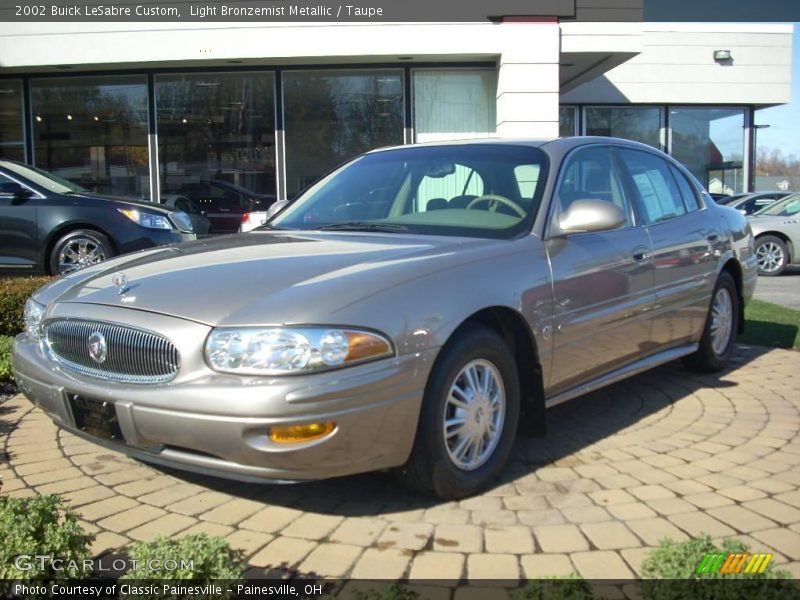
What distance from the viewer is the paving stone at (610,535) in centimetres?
296

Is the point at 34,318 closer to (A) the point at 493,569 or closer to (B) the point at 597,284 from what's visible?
(A) the point at 493,569

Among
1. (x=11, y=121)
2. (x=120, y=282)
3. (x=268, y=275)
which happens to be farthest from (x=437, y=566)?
(x=11, y=121)

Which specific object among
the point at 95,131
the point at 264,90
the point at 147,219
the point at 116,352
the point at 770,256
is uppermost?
the point at 264,90

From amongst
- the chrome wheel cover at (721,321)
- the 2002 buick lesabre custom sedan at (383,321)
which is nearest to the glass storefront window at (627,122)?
the chrome wheel cover at (721,321)

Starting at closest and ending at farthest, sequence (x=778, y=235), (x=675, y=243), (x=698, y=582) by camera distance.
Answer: (x=698, y=582) → (x=675, y=243) → (x=778, y=235)

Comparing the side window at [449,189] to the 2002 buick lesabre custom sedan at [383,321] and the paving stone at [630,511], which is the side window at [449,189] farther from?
the paving stone at [630,511]

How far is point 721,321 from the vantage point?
577 cm

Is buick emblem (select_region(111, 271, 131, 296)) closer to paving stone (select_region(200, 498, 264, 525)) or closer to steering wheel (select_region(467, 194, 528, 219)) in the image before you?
paving stone (select_region(200, 498, 264, 525))

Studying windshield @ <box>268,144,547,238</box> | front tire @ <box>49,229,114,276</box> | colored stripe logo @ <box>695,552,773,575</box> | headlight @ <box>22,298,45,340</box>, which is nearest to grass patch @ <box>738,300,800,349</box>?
windshield @ <box>268,144,547,238</box>

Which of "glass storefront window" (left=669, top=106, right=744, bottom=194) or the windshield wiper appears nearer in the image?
the windshield wiper

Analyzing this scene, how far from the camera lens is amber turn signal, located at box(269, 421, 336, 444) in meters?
2.77

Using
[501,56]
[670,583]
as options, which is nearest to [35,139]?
[501,56]

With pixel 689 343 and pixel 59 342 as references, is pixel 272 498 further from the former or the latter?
pixel 689 343

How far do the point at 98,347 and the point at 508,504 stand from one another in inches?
73.5
